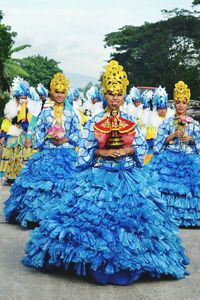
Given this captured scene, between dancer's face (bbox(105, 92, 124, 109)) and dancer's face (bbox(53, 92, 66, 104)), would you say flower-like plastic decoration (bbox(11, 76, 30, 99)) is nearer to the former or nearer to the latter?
dancer's face (bbox(53, 92, 66, 104))

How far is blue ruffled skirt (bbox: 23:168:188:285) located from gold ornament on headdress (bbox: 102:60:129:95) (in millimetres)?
754

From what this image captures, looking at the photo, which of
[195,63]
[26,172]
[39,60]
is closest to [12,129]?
[26,172]

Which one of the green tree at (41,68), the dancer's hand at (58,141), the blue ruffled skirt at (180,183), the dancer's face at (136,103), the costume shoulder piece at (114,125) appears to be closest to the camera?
the costume shoulder piece at (114,125)

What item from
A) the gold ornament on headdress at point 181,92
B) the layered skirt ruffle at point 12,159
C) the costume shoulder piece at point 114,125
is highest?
the gold ornament on headdress at point 181,92

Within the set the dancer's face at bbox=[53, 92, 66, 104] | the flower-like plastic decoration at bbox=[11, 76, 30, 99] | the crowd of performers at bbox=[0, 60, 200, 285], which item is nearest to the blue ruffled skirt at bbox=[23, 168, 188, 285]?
the crowd of performers at bbox=[0, 60, 200, 285]

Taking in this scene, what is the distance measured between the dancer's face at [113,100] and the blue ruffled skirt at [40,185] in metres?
2.29

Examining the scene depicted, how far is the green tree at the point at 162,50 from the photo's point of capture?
57031mm

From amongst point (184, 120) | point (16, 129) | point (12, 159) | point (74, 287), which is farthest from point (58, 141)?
point (12, 159)

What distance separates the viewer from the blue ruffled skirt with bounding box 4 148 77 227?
29.1ft

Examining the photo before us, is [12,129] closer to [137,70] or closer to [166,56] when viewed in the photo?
[166,56]

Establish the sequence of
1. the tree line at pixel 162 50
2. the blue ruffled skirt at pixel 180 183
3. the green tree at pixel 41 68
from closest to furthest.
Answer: the blue ruffled skirt at pixel 180 183 → the tree line at pixel 162 50 → the green tree at pixel 41 68

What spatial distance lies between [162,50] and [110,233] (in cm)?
5527

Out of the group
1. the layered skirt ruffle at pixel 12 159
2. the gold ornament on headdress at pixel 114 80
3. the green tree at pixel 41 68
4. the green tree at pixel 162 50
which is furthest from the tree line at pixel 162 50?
the gold ornament on headdress at pixel 114 80

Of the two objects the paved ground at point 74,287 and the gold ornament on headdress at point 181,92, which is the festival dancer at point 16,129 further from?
the paved ground at point 74,287
